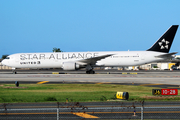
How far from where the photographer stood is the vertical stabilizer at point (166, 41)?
42.5 metres

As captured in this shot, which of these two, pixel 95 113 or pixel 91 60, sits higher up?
pixel 91 60

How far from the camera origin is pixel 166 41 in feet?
141

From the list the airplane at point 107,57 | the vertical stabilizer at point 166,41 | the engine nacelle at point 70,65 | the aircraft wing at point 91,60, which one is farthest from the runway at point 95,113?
the vertical stabilizer at point 166,41

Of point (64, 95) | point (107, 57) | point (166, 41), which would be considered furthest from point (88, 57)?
point (64, 95)

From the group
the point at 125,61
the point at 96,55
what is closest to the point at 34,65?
the point at 96,55

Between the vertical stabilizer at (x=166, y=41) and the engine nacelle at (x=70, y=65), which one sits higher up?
the vertical stabilizer at (x=166, y=41)

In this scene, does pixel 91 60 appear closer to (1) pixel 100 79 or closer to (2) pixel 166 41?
(1) pixel 100 79

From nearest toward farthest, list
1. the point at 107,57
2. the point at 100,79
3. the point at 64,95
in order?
the point at 64,95 < the point at 100,79 < the point at 107,57

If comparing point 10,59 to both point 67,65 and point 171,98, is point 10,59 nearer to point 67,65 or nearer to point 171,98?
point 67,65

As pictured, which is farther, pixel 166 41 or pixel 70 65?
pixel 166 41

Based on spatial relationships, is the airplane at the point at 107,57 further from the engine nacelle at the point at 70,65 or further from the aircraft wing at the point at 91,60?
the engine nacelle at the point at 70,65

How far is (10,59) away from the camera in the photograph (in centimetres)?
4469

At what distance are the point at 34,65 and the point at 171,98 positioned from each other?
1229 inches

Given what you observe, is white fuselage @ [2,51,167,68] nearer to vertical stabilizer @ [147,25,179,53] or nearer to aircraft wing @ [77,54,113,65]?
aircraft wing @ [77,54,113,65]
